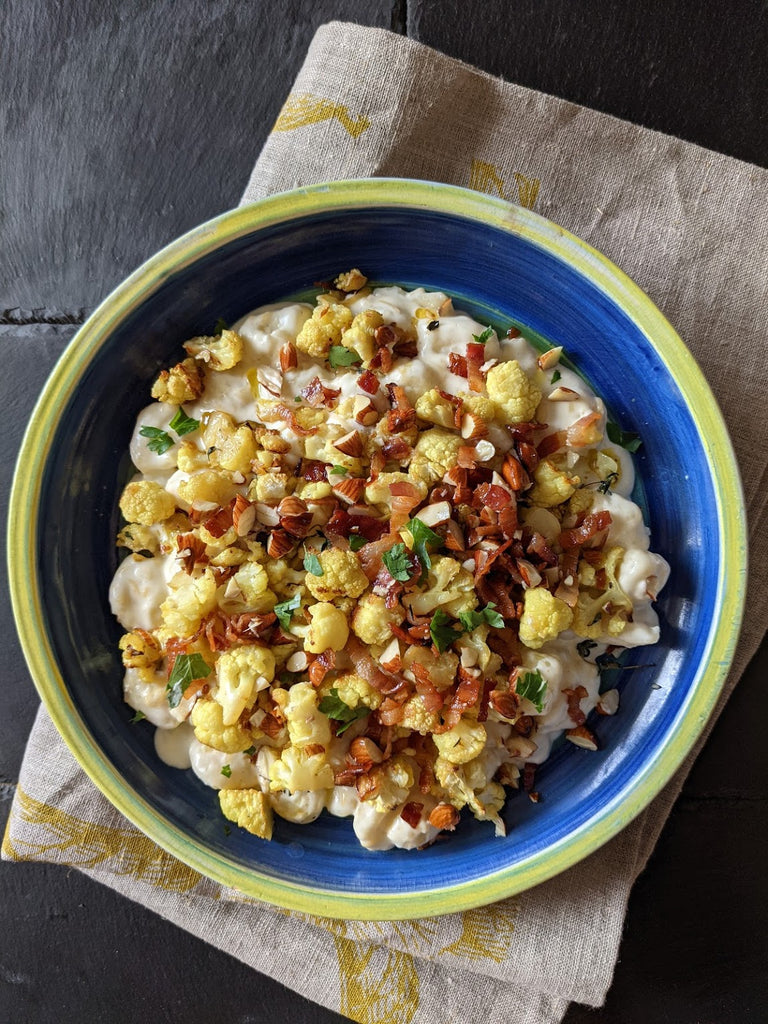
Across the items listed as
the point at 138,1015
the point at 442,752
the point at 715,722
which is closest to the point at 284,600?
the point at 442,752

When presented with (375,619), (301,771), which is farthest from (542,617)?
(301,771)

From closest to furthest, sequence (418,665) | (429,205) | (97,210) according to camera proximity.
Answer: (418,665), (429,205), (97,210)

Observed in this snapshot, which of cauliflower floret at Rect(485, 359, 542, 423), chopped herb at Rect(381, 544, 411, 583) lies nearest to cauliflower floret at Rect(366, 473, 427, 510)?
chopped herb at Rect(381, 544, 411, 583)

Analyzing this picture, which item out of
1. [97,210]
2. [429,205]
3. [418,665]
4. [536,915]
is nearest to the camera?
[418,665]

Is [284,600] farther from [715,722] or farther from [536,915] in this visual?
[715,722]

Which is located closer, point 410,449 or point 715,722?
point 410,449

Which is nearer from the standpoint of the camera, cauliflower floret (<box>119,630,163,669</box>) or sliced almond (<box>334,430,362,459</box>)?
sliced almond (<box>334,430,362,459</box>)

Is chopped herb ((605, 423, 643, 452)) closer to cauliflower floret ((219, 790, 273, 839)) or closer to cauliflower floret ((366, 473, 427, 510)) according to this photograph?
cauliflower floret ((366, 473, 427, 510))
